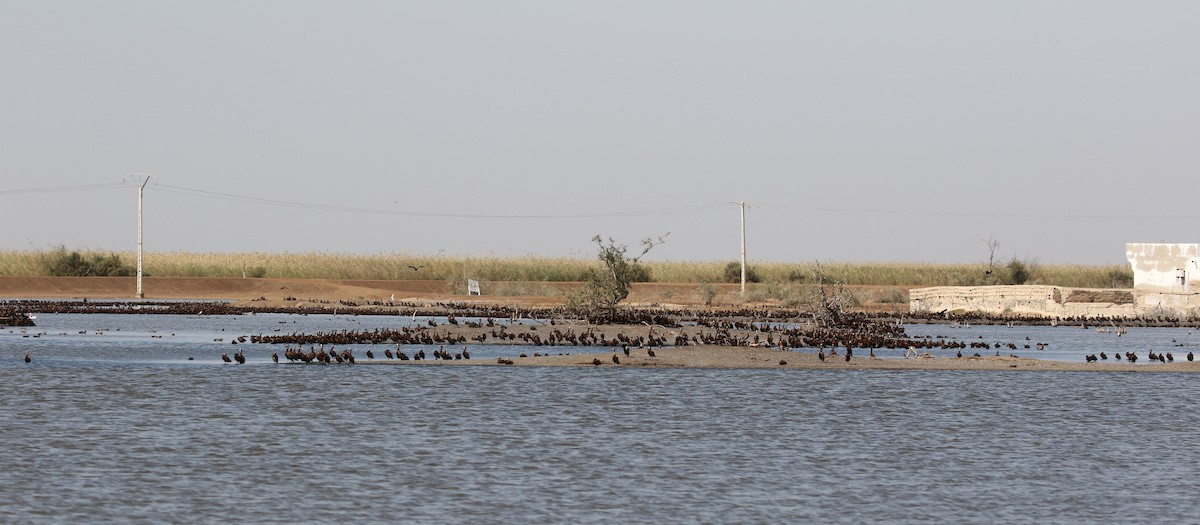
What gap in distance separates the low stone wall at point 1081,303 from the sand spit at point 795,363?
26.1m

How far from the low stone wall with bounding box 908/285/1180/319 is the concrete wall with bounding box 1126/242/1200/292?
30.9 inches

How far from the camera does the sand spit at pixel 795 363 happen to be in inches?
1121

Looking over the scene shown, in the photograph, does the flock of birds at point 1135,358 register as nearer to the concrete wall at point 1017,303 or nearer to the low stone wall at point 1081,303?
the low stone wall at point 1081,303

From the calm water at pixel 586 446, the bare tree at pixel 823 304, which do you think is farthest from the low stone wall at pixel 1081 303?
the calm water at pixel 586 446

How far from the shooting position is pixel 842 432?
1811 centimetres

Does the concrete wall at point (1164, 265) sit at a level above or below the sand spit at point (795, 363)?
above

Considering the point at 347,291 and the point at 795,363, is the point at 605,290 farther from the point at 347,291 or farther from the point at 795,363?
the point at 347,291

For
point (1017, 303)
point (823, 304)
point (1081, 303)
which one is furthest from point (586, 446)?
point (1017, 303)

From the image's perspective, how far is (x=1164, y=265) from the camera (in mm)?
56594

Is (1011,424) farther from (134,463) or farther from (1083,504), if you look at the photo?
(134,463)

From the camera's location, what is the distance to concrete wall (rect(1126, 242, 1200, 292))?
55.2m

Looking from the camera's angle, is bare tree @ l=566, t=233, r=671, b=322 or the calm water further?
bare tree @ l=566, t=233, r=671, b=322

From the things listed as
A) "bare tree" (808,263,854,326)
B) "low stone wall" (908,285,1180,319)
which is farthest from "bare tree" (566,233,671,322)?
"low stone wall" (908,285,1180,319)

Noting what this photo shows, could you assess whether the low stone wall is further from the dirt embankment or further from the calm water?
the calm water
